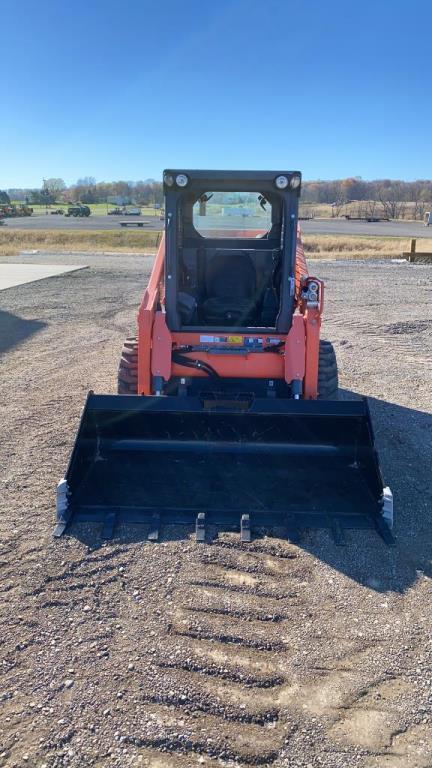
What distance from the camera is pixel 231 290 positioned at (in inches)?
225

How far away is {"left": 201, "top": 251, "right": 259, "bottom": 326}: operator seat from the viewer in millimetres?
5605

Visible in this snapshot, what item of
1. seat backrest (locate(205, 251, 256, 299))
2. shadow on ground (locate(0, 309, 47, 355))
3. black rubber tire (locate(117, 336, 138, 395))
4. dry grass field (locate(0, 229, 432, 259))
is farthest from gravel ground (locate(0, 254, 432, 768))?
dry grass field (locate(0, 229, 432, 259))

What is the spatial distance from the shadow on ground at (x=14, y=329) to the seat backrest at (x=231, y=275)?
4725 mm

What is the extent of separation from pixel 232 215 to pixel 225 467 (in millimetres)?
2628

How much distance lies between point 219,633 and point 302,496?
1.32 metres

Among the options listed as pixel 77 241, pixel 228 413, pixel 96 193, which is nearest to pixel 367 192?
pixel 96 193

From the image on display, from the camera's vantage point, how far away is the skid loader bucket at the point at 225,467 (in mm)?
4137

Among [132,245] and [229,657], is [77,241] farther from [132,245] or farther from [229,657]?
[229,657]

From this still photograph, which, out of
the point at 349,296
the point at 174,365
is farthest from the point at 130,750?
the point at 349,296

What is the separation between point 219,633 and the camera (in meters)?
3.25

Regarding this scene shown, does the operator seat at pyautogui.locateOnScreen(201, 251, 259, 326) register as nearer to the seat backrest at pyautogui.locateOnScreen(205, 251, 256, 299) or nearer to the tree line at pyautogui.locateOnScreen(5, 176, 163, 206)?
the seat backrest at pyautogui.locateOnScreen(205, 251, 256, 299)

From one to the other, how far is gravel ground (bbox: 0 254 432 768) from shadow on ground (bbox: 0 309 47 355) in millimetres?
4720

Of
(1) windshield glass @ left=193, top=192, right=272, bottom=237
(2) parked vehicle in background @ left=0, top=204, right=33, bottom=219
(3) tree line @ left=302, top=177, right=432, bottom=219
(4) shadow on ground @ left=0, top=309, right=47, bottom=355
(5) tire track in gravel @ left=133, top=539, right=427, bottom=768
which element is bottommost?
(5) tire track in gravel @ left=133, top=539, right=427, bottom=768

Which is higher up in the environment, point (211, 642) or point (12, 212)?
point (12, 212)
